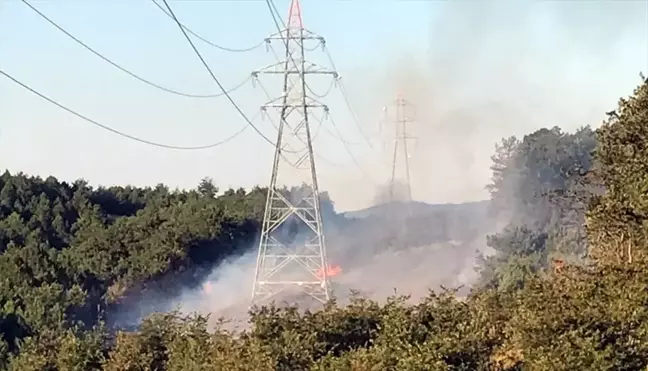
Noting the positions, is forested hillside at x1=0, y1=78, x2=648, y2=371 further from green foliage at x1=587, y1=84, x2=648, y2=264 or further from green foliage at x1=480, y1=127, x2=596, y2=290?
green foliage at x1=480, y1=127, x2=596, y2=290

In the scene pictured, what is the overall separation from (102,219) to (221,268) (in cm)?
913

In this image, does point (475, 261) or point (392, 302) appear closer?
point (392, 302)

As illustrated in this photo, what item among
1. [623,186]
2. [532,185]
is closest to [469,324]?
[623,186]

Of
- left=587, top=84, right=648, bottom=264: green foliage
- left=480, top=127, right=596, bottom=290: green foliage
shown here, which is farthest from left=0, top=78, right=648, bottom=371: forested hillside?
left=480, top=127, right=596, bottom=290: green foliage

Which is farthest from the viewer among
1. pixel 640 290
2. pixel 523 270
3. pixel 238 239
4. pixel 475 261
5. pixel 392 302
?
pixel 238 239

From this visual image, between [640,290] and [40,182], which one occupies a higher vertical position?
[40,182]

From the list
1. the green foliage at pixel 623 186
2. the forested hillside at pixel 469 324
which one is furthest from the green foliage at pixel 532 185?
the green foliage at pixel 623 186

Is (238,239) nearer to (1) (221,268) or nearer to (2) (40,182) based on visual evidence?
(1) (221,268)

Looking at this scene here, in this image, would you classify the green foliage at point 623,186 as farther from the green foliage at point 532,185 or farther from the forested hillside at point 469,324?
the green foliage at point 532,185

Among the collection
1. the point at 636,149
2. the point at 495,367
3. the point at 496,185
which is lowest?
the point at 495,367

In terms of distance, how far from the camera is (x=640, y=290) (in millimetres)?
13852

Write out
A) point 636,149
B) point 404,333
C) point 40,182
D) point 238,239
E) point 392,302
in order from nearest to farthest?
point 636,149, point 404,333, point 392,302, point 238,239, point 40,182

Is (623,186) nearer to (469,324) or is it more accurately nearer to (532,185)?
(469,324)

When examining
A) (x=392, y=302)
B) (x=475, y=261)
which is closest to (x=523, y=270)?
(x=475, y=261)
